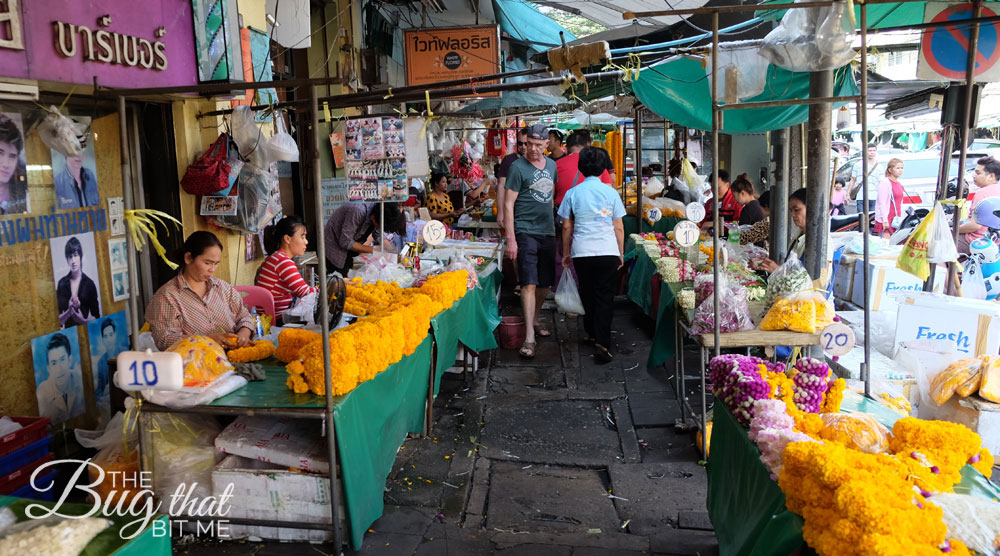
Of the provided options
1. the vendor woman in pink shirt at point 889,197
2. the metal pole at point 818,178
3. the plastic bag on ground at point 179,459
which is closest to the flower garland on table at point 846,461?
the metal pole at point 818,178

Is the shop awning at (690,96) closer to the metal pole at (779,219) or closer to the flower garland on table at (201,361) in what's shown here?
the metal pole at (779,219)

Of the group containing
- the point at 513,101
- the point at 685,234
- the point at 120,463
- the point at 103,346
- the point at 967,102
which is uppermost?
the point at 513,101

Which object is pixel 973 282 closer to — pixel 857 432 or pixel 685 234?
pixel 685 234

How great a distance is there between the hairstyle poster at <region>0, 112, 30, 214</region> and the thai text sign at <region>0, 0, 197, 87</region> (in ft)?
1.78

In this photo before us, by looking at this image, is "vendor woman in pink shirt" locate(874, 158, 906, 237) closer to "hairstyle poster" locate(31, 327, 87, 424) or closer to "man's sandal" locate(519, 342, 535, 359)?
"man's sandal" locate(519, 342, 535, 359)

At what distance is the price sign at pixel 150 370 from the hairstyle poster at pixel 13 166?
2.15 meters

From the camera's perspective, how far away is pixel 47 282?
4777 mm

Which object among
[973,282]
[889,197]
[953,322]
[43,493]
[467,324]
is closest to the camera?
[43,493]

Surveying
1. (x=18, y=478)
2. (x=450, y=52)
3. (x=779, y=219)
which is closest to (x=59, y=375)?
(x=18, y=478)

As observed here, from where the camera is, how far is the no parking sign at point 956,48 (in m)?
5.06

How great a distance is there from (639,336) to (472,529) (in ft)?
16.5

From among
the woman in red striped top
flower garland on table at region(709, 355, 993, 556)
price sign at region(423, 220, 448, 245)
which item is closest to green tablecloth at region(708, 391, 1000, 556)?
flower garland on table at region(709, 355, 993, 556)

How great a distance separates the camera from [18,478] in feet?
12.7

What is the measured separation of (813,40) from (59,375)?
5.46 metres
